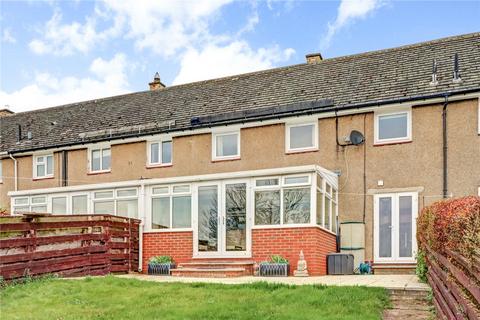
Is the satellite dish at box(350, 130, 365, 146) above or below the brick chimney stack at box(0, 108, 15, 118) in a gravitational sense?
below

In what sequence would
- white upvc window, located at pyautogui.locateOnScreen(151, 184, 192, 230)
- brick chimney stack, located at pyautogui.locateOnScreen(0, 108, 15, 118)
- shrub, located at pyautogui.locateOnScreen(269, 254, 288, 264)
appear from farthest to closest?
brick chimney stack, located at pyautogui.locateOnScreen(0, 108, 15, 118) → white upvc window, located at pyautogui.locateOnScreen(151, 184, 192, 230) → shrub, located at pyautogui.locateOnScreen(269, 254, 288, 264)

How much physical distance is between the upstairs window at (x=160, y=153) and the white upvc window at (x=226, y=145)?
199 centimetres

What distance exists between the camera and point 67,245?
13.1 meters

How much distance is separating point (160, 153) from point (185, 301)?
38.9ft

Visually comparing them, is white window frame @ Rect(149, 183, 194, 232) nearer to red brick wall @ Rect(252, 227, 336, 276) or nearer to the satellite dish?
red brick wall @ Rect(252, 227, 336, 276)

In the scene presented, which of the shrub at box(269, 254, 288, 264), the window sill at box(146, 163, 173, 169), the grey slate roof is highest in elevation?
the grey slate roof

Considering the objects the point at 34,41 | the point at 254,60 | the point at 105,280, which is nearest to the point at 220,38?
the point at 34,41

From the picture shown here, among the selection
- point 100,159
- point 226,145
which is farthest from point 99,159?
point 226,145

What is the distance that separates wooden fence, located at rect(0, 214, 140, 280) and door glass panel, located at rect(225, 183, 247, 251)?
9.88 feet

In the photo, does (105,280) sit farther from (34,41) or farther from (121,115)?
(121,115)

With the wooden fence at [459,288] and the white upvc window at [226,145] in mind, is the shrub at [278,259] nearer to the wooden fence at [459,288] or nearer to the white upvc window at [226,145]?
the white upvc window at [226,145]

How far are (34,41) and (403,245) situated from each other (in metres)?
11.2

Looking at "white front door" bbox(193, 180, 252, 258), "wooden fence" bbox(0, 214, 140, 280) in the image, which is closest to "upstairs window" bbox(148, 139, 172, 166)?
"wooden fence" bbox(0, 214, 140, 280)

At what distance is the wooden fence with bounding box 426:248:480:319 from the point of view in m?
4.61
